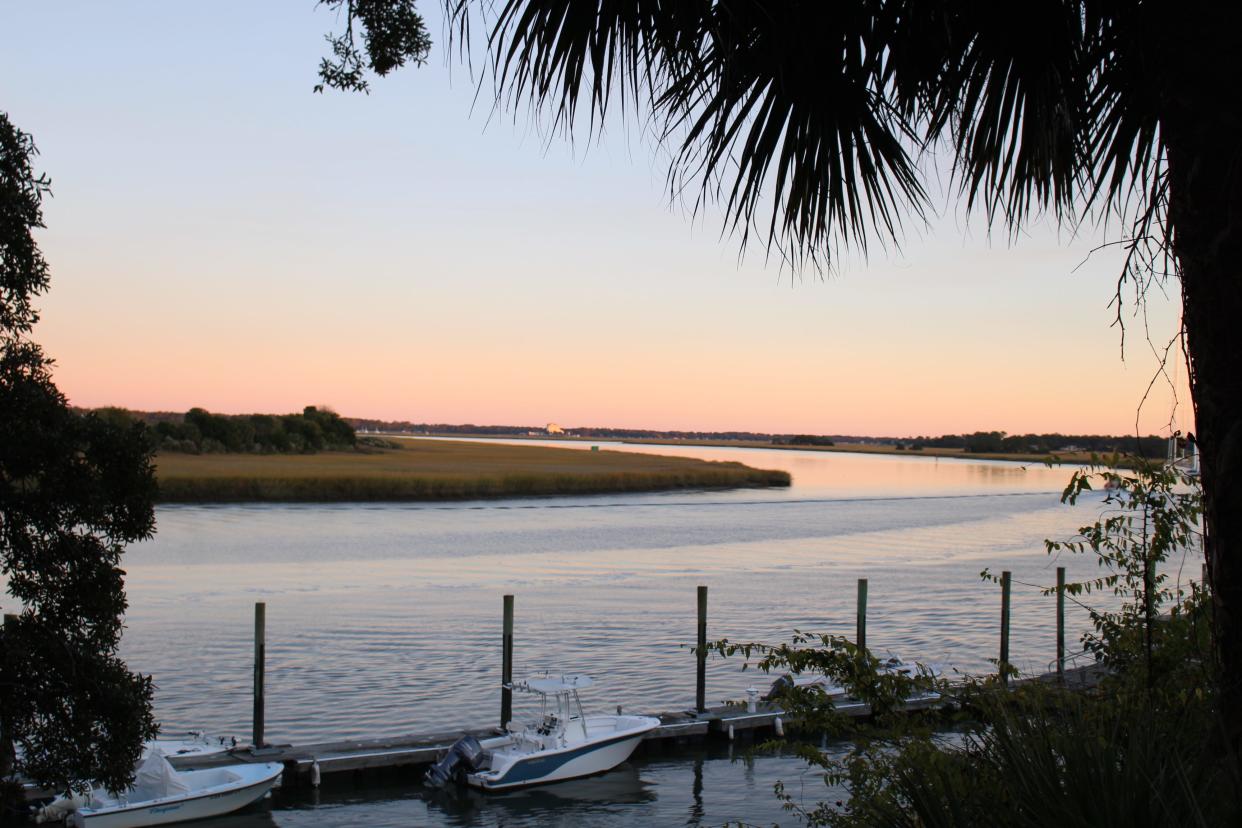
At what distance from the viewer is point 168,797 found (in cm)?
1540

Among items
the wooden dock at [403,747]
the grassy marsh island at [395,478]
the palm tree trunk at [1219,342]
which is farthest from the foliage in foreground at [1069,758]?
the grassy marsh island at [395,478]

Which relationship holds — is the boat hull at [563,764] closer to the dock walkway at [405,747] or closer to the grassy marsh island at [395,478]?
the dock walkway at [405,747]

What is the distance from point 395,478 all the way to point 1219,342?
8666 centimetres

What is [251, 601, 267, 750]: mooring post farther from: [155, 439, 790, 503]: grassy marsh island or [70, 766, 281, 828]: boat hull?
[155, 439, 790, 503]: grassy marsh island

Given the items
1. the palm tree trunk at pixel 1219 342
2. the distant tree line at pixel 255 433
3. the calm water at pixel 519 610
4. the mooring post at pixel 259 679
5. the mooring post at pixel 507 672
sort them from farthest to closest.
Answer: the distant tree line at pixel 255 433
the calm water at pixel 519 610
the mooring post at pixel 507 672
the mooring post at pixel 259 679
the palm tree trunk at pixel 1219 342

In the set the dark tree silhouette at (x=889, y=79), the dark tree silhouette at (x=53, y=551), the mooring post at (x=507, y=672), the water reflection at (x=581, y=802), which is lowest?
the water reflection at (x=581, y=802)

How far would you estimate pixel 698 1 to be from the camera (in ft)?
15.2

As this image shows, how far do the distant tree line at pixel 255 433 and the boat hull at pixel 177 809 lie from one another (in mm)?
100894

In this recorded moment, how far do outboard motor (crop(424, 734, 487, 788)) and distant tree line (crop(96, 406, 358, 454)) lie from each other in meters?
101

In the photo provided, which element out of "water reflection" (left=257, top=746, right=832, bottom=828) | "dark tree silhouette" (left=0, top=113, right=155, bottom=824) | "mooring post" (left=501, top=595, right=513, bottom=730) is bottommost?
"water reflection" (left=257, top=746, right=832, bottom=828)

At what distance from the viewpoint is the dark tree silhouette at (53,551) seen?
1006 centimetres

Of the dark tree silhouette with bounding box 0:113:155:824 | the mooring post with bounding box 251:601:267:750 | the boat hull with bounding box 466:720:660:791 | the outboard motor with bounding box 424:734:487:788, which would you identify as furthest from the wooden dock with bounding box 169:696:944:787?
the dark tree silhouette with bounding box 0:113:155:824

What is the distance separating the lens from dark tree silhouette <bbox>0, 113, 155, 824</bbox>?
33.0 feet

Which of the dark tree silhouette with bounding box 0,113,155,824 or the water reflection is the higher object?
the dark tree silhouette with bounding box 0,113,155,824
